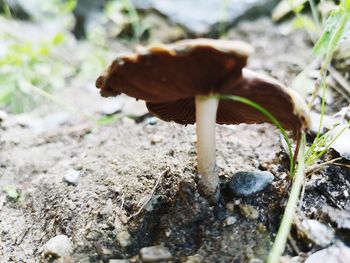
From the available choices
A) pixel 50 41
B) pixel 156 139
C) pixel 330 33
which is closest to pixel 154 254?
pixel 156 139

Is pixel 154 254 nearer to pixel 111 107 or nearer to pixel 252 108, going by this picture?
pixel 252 108

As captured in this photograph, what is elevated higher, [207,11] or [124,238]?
[207,11]

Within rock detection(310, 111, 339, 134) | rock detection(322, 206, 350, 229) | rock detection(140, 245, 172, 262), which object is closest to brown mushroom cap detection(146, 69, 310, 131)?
rock detection(322, 206, 350, 229)

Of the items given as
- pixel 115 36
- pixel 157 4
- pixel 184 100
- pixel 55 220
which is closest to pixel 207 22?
pixel 157 4

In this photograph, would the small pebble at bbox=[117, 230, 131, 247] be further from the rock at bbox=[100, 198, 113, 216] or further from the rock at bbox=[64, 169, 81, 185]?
the rock at bbox=[64, 169, 81, 185]

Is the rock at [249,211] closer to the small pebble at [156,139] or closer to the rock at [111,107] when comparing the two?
the small pebble at [156,139]

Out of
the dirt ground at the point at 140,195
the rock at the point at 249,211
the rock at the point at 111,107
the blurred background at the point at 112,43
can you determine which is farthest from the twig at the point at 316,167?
the rock at the point at 111,107
